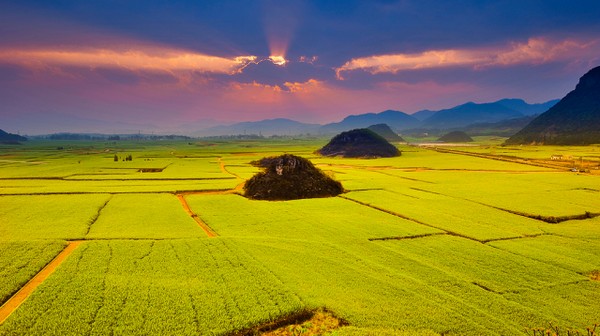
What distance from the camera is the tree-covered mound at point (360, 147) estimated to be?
123 m

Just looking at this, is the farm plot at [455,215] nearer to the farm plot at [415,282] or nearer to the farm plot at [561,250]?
the farm plot at [561,250]

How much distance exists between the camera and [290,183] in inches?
1762

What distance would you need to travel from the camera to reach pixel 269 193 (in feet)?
141

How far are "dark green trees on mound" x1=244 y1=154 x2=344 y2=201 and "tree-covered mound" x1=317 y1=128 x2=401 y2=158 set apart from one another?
7561cm

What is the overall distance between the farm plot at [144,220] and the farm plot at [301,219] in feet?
6.79

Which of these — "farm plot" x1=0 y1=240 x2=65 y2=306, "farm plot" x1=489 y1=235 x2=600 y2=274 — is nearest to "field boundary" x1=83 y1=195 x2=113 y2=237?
"farm plot" x1=0 y1=240 x2=65 y2=306

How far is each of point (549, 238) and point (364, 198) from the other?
19.3 meters

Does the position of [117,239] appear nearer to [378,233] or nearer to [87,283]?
[87,283]

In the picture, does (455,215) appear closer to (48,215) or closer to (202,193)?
(202,193)

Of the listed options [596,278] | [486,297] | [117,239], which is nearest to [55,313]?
[117,239]

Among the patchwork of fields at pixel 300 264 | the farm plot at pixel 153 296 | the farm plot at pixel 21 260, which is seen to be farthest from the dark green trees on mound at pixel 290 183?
the farm plot at pixel 21 260

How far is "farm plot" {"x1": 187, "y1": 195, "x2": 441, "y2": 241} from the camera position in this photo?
26.6 meters

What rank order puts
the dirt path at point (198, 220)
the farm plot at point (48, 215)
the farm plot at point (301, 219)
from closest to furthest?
1. the farm plot at point (48, 215)
2. the farm plot at point (301, 219)
3. the dirt path at point (198, 220)

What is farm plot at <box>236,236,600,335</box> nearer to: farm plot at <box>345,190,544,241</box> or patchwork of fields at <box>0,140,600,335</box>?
patchwork of fields at <box>0,140,600,335</box>
